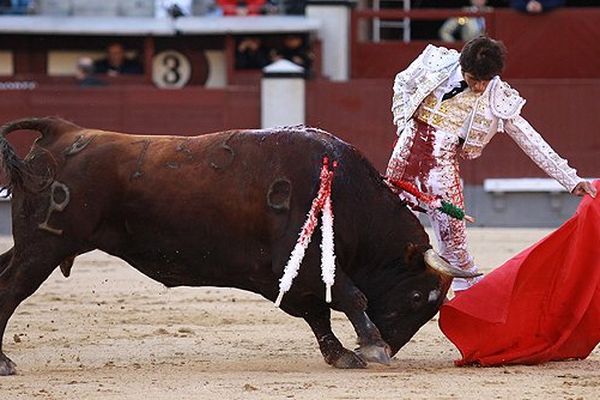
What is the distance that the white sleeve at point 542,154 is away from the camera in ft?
17.8

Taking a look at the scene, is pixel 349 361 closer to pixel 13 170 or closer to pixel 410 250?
pixel 410 250

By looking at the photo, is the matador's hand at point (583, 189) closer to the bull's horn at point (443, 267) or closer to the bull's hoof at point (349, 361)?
the bull's horn at point (443, 267)

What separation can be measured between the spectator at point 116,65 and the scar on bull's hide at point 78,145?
29.6ft

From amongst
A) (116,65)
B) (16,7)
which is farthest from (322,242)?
(16,7)

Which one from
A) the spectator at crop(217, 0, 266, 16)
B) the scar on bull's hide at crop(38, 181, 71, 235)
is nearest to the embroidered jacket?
the scar on bull's hide at crop(38, 181, 71, 235)

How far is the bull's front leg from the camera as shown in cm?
519

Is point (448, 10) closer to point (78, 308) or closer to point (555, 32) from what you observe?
point (555, 32)

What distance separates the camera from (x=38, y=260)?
5.24 meters

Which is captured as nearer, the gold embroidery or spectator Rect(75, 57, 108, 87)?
the gold embroidery

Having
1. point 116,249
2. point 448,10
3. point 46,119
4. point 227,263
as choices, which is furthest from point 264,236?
point 448,10

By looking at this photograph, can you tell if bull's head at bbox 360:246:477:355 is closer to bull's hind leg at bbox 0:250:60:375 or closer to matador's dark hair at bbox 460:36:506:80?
matador's dark hair at bbox 460:36:506:80

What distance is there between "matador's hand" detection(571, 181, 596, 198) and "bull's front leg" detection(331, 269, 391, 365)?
33.7 inches

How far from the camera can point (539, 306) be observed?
18.0ft

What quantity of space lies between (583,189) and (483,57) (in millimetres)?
608
